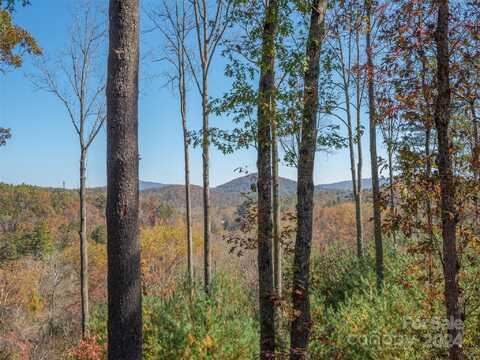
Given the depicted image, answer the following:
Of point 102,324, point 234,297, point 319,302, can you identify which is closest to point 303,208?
point 102,324

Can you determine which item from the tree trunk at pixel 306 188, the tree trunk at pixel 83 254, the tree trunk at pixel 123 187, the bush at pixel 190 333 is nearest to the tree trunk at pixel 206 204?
the bush at pixel 190 333

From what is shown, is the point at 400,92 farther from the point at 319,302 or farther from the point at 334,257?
the point at 334,257

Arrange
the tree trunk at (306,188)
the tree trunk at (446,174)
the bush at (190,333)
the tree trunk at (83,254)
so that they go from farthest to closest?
the tree trunk at (83,254) < the bush at (190,333) < the tree trunk at (306,188) < the tree trunk at (446,174)

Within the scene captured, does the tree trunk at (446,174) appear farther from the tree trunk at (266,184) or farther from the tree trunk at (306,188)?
the tree trunk at (266,184)

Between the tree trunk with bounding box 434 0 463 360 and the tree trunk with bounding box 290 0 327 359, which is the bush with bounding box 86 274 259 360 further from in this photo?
the tree trunk with bounding box 434 0 463 360

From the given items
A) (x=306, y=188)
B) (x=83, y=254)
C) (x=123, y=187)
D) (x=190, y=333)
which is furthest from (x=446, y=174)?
(x=83, y=254)

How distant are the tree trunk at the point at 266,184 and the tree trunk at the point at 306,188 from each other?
1.34 ft

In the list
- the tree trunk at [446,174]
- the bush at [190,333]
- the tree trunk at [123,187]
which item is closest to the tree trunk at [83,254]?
the bush at [190,333]

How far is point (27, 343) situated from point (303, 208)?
996 cm

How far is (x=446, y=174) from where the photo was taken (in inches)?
130

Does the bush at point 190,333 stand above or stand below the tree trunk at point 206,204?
below

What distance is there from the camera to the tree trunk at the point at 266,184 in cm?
413

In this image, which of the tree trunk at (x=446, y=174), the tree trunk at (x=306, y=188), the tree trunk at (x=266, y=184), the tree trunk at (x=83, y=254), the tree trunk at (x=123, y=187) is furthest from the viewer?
the tree trunk at (x=83, y=254)

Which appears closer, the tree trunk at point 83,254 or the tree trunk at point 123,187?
the tree trunk at point 123,187
